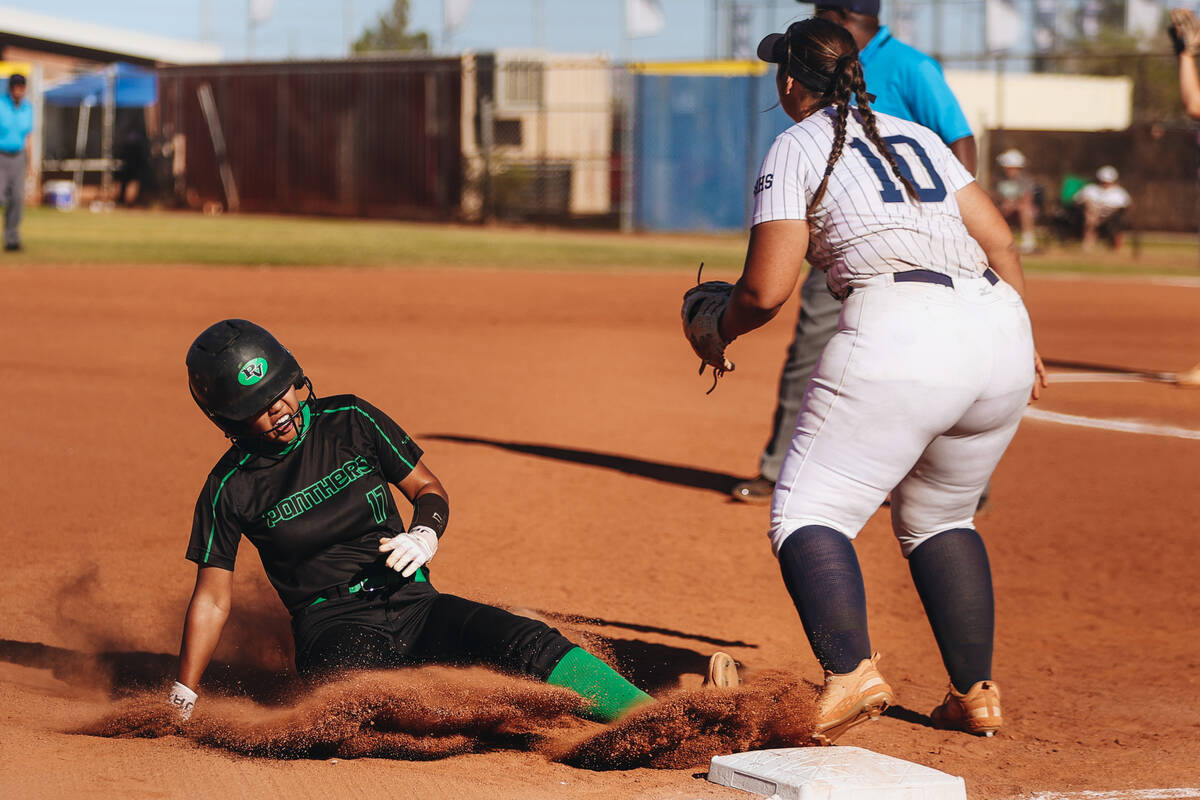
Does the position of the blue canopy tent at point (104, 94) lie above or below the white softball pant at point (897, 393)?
above

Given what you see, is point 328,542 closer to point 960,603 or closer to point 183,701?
point 183,701

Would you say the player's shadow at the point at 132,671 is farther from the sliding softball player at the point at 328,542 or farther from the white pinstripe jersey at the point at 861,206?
the white pinstripe jersey at the point at 861,206

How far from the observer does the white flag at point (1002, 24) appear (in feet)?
95.6

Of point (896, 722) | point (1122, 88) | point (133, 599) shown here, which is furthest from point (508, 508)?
point (1122, 88)

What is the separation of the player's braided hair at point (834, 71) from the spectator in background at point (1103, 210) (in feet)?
71.7

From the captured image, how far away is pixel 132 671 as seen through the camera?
4.23 metres

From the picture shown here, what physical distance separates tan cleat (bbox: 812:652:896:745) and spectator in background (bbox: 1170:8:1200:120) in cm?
630

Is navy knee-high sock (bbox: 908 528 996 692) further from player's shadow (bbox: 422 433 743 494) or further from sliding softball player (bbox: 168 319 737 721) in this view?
player's shadow (bbox: 422 433 743 494)

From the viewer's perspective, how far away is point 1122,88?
39.4 meters

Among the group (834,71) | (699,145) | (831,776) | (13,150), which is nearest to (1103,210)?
(699,145)

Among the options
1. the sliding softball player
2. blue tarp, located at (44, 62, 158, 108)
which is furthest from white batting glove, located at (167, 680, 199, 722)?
blue tarp, located at (44, 62, 158, 108)

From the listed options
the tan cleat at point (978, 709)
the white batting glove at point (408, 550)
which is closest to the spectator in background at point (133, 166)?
the white batting glove at point (408, 550)

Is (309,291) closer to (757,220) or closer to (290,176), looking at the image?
(757,220)

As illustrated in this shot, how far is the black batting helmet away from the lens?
3.50 meters
